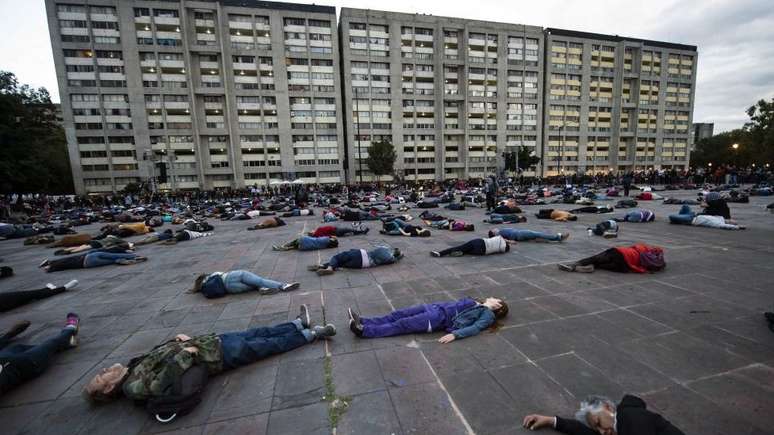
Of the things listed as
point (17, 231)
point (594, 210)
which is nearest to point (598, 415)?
point (594, 210)

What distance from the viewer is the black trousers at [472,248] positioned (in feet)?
23.4

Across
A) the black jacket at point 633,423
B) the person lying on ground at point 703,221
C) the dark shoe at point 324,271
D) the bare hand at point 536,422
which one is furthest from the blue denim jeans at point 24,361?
the person lying on ground at point 703,221

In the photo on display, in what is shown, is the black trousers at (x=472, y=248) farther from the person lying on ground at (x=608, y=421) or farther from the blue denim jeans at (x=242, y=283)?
the person lying on ground at (x=608, y=421)

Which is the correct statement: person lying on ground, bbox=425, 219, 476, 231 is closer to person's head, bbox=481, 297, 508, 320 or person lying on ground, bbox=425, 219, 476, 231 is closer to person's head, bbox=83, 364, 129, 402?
person's head, bbox=481, 297, 508, 320

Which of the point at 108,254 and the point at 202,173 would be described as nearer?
the point at 108,254

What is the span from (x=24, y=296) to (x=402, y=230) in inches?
331

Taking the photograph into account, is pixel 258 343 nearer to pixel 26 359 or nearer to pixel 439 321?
pixel 439 321

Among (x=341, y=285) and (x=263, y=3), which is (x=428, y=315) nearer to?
(x=341, y=285)

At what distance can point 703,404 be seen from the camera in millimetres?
2400

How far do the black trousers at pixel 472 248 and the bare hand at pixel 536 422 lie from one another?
5.04 meters

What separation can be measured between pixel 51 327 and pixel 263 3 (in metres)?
59.6

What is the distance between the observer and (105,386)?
2.68m

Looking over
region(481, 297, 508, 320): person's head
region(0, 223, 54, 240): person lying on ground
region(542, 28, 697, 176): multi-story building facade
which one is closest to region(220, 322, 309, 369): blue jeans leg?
region(481, 297, 508, 320): person's head

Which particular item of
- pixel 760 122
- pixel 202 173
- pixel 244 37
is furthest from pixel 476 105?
Answer: pixel 202 173
